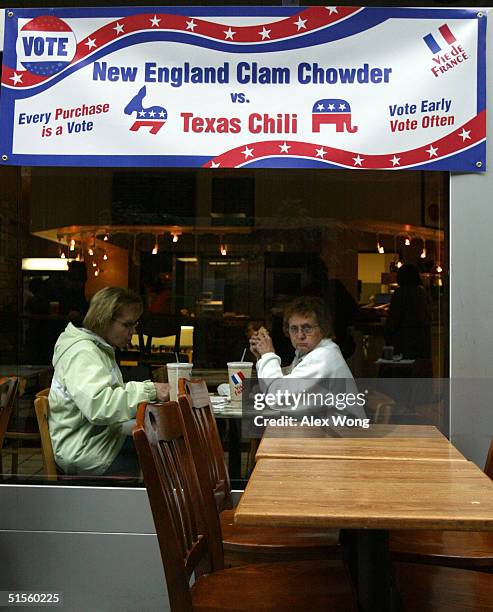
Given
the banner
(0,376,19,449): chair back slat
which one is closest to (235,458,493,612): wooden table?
(0,376,19,449): chair back slat

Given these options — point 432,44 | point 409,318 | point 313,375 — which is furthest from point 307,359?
point 432,44

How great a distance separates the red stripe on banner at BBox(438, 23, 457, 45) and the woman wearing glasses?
4.48ft

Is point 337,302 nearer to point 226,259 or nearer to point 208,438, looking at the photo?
point 226,259

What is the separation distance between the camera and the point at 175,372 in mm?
3990

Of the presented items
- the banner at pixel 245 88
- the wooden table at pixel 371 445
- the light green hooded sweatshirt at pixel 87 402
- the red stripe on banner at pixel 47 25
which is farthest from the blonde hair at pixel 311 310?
the red stripe on banner at pixel 47 25

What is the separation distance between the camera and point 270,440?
327 cm

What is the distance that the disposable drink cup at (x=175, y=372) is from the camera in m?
3.97

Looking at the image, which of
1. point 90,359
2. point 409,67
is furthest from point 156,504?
point 409,67

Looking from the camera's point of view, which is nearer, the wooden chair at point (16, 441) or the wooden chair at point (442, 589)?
the wooden chair at point (442, 589)

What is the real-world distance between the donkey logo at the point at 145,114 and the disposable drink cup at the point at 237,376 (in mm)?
1186

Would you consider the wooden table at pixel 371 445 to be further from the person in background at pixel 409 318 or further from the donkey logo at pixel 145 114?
the donkey logo at pixel 145 114

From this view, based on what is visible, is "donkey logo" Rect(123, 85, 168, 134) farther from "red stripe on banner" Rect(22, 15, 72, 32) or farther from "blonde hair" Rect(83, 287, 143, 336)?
"blonde hair" Rect(83, 287, 143, 336)

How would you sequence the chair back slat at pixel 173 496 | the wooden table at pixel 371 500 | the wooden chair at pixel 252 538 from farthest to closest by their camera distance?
the wooden chair at pixel 252 538 → the chair back slat at pixel 173 496 → the wooden table at pixel 371 500

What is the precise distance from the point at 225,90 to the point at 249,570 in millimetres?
2320
